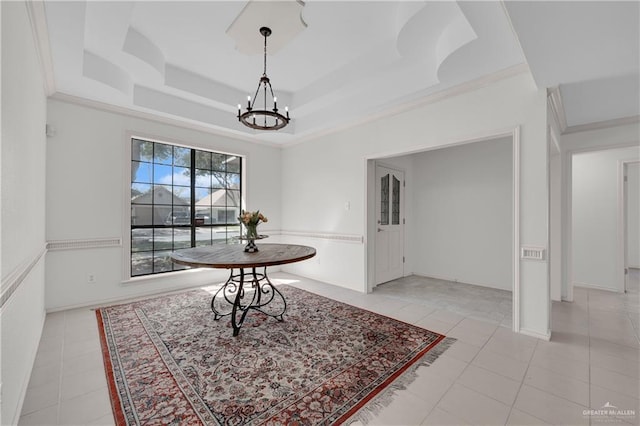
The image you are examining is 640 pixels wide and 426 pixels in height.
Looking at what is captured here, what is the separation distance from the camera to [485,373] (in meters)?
2.05

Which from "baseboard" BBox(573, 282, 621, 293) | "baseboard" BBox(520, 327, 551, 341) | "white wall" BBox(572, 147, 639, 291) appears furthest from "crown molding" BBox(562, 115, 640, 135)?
"baseboard" BBox(520, 327, 551, 341)

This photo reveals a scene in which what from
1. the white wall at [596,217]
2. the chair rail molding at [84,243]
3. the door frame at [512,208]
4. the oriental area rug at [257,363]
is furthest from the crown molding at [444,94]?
the chair rail molding at [84,243]

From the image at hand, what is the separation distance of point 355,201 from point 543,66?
2.64 m

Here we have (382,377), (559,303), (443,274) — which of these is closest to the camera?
(382,377)

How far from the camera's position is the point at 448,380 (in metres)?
1.97

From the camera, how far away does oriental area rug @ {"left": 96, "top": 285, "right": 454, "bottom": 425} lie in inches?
65.7

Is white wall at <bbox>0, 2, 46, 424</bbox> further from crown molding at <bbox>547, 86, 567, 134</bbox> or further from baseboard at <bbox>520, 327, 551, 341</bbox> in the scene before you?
crown molding at <bbox>547, 86, 567, 134</bbox>

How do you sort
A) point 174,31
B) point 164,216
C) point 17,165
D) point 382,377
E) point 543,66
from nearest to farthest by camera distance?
point 17,165
point 382,377
point 543,66
point 174,31
point 164,216

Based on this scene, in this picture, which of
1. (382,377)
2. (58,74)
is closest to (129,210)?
(58,74)

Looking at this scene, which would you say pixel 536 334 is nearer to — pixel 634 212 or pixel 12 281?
pixel 12 281

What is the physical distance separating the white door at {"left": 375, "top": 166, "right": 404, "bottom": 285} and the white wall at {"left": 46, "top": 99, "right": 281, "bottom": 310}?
136 inches

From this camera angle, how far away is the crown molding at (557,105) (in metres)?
2.72

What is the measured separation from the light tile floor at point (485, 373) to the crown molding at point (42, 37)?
102 inches

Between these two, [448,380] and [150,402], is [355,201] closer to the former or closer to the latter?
[448,380]
